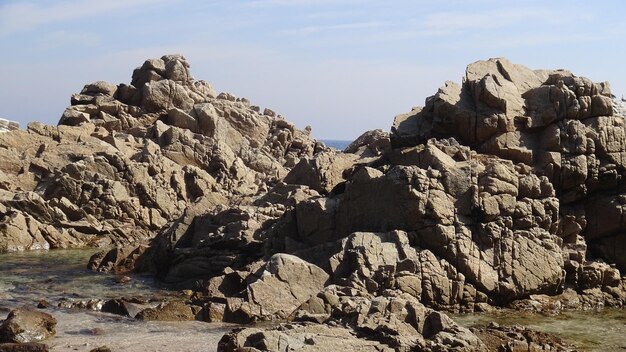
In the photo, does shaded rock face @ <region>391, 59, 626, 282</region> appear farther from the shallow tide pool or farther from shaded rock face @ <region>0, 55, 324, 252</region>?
the shallow tide pool

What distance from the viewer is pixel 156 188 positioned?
55.3 metres

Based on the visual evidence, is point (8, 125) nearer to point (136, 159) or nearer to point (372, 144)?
point (136, 159)

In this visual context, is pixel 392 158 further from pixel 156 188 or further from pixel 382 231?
pixel 156 188

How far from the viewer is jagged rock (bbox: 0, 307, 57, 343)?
24.5m

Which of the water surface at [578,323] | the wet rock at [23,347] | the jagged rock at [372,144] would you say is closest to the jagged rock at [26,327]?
the wet rock at [23,347]

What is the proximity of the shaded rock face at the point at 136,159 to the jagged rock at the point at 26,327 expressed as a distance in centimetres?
1897

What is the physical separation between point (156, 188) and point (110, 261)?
14.9 m

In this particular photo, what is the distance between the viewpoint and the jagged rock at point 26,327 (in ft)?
80.2

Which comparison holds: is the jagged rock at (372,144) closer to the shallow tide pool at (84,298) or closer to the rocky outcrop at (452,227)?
the rocky outcrop at (452,227)

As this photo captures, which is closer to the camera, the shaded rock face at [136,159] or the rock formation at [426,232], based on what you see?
the rock formation at [426,232]

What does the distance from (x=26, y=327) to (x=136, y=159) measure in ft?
107

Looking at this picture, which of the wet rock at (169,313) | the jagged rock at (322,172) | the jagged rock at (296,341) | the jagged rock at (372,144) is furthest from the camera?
the jagged rock at (372,144)

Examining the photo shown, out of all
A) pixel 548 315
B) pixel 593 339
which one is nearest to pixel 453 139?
pixel 548 315

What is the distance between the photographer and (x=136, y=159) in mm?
56750
